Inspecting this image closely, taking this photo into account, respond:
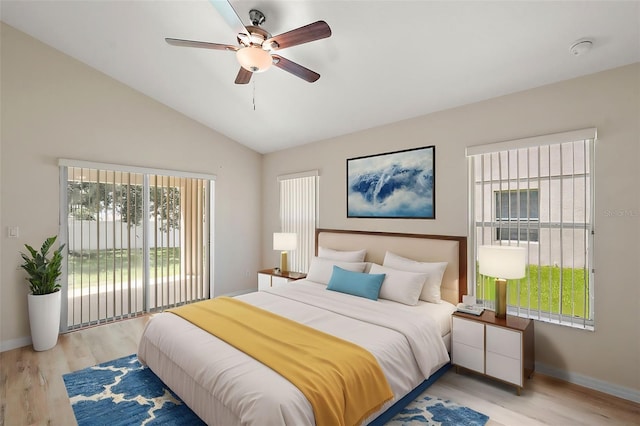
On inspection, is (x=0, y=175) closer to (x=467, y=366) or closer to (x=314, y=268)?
(x=314, y=268)

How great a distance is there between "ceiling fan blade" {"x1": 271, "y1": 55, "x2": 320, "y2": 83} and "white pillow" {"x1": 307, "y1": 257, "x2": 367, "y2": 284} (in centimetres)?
213

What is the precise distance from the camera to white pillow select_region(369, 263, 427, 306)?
3025 millimetres

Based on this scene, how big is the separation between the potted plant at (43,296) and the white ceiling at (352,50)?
7.41 ft

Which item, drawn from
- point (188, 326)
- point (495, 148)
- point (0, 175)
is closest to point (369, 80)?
point (495, 148)

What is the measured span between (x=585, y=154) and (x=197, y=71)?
3923mm

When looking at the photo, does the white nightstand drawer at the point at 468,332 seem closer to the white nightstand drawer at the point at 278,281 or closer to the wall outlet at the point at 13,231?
the white nightstand drawer at the point at 278,281

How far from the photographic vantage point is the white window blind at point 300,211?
4.83 metres

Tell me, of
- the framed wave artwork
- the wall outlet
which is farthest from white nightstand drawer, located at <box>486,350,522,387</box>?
the wall outlet

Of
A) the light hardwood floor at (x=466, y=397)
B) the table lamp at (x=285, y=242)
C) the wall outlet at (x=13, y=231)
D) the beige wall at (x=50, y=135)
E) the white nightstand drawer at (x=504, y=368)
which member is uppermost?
the beige wall at (x=50, y=135)

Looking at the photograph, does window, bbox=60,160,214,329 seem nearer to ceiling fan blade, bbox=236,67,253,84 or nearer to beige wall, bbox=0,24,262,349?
beige wall, bbox=0,24,262,349

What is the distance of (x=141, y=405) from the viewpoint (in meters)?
2.33

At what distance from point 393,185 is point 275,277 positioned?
2145mm

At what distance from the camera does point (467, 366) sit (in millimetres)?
2695

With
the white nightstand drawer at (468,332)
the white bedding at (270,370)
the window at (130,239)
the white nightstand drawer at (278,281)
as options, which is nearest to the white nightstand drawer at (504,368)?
the white nightstand drawer at (468,332)
